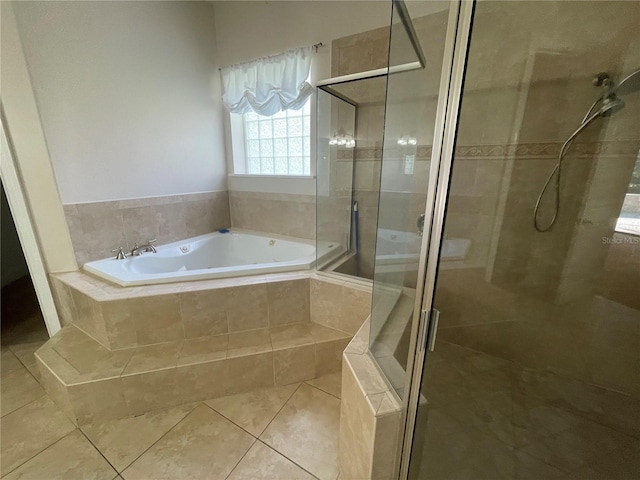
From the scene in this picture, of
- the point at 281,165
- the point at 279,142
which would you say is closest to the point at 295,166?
the point at 281,165

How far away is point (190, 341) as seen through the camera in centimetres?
154

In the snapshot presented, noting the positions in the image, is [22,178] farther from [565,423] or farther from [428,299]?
[565,423]

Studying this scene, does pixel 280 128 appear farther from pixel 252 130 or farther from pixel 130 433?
pixel 130 433

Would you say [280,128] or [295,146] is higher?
[280,128]

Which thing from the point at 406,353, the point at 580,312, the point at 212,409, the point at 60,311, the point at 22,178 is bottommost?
the point at 212,409

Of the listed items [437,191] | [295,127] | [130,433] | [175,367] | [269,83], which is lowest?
[130,433]

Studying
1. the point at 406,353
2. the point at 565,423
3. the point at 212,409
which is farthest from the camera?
the point at 212,409

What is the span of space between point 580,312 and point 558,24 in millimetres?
1486

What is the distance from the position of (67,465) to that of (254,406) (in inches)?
31.0

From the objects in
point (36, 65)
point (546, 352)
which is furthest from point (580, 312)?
point (36, 65)

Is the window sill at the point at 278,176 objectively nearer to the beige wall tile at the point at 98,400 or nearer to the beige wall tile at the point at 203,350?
the beige wall tile at the point at 203,350

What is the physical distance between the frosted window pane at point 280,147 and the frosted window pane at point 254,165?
0.80 feet

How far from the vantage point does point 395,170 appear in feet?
5.00

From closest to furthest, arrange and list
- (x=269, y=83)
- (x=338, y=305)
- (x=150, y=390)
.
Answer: (x=150, y=390) → (x=338, y=305) → (x=269, y=83)
